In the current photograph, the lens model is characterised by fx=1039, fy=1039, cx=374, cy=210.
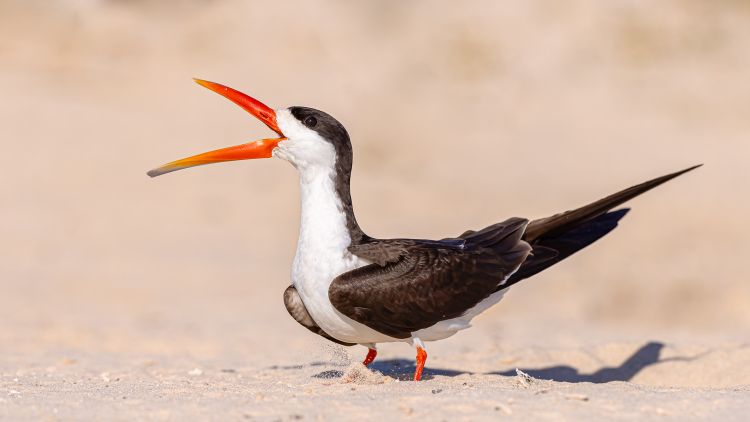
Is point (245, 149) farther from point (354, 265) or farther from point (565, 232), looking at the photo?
point (565, 232)

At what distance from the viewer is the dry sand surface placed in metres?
5.80

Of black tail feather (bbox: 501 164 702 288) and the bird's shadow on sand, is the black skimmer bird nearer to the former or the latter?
black tail feather (bbox: 501 164 702 288)

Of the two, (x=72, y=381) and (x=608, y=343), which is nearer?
(x=72, y=381)

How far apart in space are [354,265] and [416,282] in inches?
13.5

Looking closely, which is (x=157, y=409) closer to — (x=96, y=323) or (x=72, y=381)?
(x=72, y=381)

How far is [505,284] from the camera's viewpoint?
5.90m

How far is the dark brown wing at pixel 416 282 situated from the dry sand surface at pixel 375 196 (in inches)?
15.2

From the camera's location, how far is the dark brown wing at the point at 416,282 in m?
5.32

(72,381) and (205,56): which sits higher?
(205,56)

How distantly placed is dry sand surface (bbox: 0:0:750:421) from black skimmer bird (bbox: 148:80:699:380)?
36cm

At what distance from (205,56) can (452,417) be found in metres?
17.3

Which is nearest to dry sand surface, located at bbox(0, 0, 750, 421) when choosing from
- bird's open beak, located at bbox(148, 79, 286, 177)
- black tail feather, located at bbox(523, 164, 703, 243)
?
black tail feather, located at bbox(523, 164, 703, 243)

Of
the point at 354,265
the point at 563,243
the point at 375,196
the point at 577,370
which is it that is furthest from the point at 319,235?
the point at 375,196

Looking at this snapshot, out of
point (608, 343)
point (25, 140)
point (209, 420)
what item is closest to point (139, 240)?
point (25, 140)
